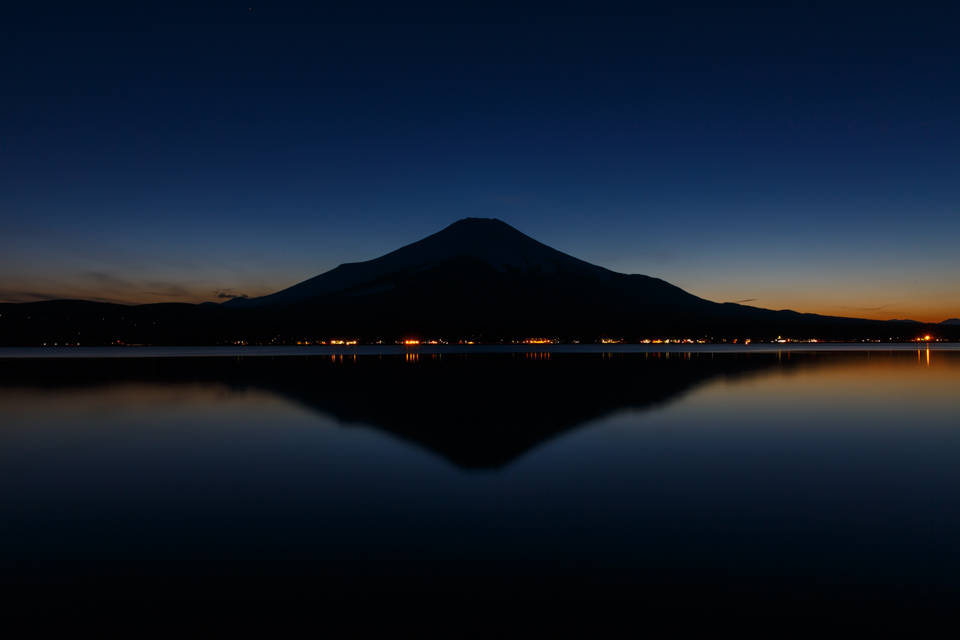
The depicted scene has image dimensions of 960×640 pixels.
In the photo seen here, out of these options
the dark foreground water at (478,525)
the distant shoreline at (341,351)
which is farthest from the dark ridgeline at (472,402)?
the distant shoreline at (341,351)

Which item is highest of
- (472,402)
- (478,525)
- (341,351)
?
(341,351)

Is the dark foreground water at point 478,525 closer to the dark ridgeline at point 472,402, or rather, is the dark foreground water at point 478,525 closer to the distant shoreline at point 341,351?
the dark ridgeline at point 472,402

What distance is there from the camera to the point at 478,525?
21.7 ft

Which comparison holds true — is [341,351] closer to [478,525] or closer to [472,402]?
[472,402]

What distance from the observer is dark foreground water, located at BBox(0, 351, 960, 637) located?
15.2 feet

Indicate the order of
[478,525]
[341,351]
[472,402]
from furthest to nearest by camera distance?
[341,351]
[472,402]
[478,525]

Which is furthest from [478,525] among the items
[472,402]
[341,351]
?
[341,351]

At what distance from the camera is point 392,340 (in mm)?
162250

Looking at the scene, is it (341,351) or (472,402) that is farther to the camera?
(341,351)

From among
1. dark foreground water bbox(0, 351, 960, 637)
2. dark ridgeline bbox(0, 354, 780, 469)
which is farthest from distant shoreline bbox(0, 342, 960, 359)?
dark foreground water bbox(0, 351, 960, 637)

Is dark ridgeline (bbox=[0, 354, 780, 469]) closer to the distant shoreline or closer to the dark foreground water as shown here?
the dark foreground water

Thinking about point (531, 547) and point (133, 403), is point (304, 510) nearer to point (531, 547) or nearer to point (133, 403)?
point (531, 547)

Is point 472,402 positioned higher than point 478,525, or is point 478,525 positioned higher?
point 472,402

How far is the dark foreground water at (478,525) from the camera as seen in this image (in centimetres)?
462
